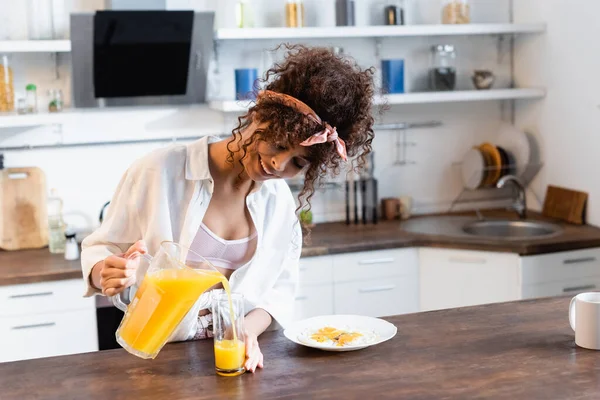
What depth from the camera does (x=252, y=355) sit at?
1839 mm

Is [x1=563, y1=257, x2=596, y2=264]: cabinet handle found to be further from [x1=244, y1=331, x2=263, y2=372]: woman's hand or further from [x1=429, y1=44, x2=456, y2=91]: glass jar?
[x1=244, y1=331, x2=263, y2=372]: woman's hand

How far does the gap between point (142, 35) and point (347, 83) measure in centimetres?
176

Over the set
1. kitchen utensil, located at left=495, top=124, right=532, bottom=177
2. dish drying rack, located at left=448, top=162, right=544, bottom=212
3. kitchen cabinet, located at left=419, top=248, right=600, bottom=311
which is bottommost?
kitchen cabinet, located at left=419, top=248, right=600, bottom=311

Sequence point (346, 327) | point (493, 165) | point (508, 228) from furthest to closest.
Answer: point (493, 165) → point (508, 228) → point (346, 327)

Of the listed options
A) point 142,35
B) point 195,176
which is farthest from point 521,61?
point 195,176

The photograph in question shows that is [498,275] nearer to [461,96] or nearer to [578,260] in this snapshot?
[578,260]

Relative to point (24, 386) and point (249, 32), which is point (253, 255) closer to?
point (24, 386)

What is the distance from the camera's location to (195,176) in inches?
82.5

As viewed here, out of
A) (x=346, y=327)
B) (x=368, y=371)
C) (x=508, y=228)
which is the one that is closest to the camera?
(x=368, y=371)

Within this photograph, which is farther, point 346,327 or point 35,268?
point 35,268

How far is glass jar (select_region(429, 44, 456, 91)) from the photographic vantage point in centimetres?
402

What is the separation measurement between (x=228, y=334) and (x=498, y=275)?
197 centimetres

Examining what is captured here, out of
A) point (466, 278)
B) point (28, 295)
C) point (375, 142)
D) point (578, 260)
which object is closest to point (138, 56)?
point (28, 295)

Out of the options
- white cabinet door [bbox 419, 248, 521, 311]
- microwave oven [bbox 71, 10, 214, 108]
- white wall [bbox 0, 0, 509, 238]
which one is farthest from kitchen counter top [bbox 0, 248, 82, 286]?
white cabinet door [bbox 419, 248, 521, 311]
